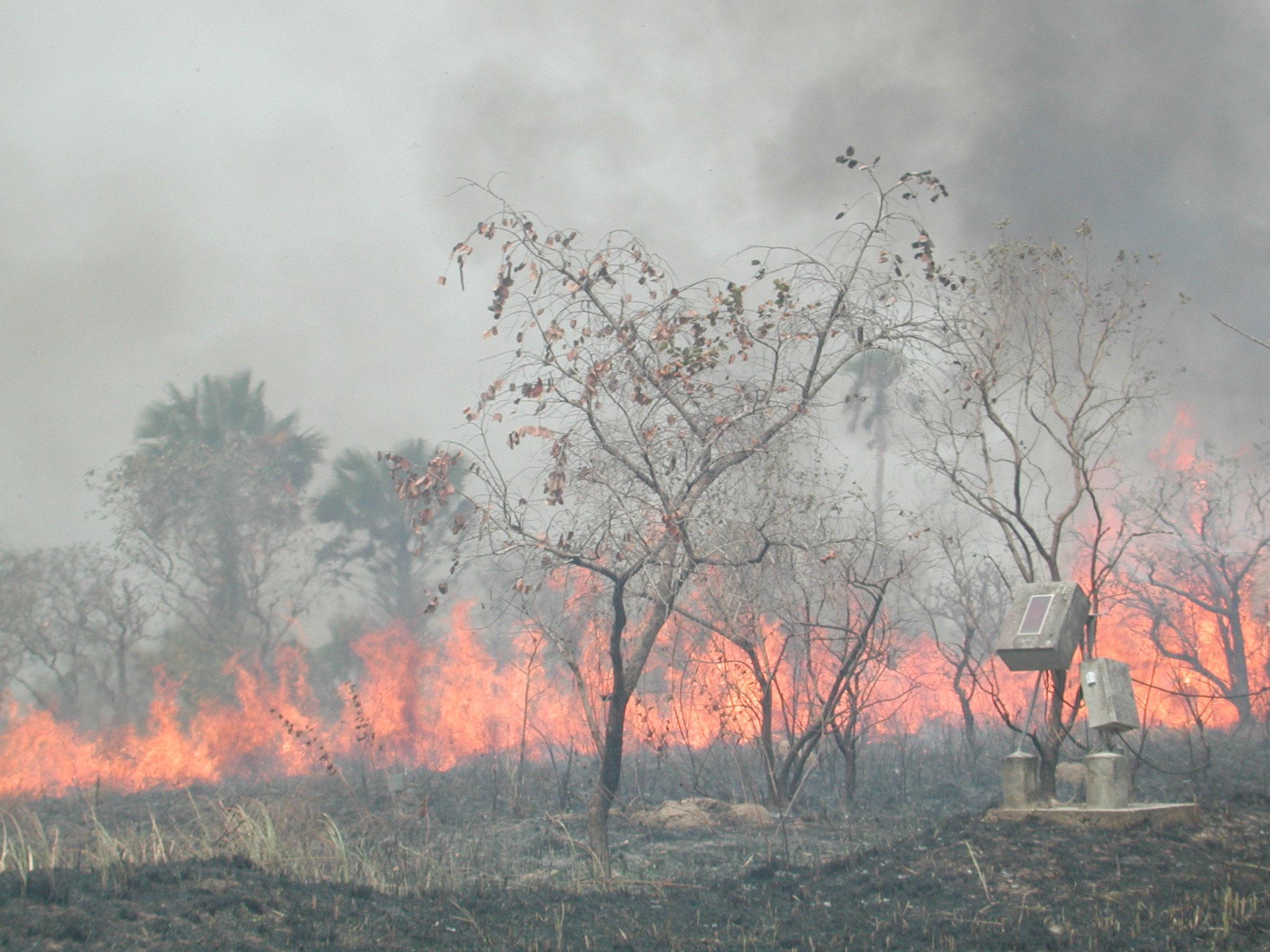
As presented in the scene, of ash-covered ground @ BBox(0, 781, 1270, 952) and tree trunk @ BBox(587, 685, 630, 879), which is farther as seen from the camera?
tree trunk @ BBox(587, 685, 630, 879)

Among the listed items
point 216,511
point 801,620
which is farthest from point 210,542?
point 801,620

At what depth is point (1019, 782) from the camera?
8141 mm

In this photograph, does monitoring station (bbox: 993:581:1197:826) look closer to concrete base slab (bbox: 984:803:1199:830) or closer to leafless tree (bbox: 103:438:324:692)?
concrete base slab (bbox: 984:803:1199:830)

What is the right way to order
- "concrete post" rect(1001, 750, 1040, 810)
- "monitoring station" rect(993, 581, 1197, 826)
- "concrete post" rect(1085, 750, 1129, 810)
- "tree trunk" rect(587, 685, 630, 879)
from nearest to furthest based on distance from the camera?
"monitoring station" rect(993, 581, 1197, 826) → "concrete post" rect(1085, 750, 1129, 810) → "tree trunk" rect(587, 685, 630, 879) → "concrete post" rect(1001, 750, 1040, 810)

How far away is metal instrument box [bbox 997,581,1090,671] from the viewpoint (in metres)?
7.75

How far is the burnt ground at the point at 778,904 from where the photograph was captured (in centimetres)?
486

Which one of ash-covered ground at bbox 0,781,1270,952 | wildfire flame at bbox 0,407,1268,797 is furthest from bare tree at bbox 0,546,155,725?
ash-covered ground at bbox 0,781,1270,952

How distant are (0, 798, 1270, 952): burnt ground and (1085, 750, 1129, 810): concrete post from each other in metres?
0.40

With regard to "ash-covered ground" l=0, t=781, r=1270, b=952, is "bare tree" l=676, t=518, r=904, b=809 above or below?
above

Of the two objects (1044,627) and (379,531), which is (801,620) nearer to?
(1044,627)

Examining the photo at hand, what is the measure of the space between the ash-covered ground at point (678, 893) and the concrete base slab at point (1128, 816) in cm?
12

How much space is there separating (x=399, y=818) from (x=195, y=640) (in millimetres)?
19766

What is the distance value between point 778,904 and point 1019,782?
9.09 feet

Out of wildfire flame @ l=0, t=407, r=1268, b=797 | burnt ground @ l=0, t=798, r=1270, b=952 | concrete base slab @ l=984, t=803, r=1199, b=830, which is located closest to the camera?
burnt ground @ l=0, t=798, r=1270, b=952
